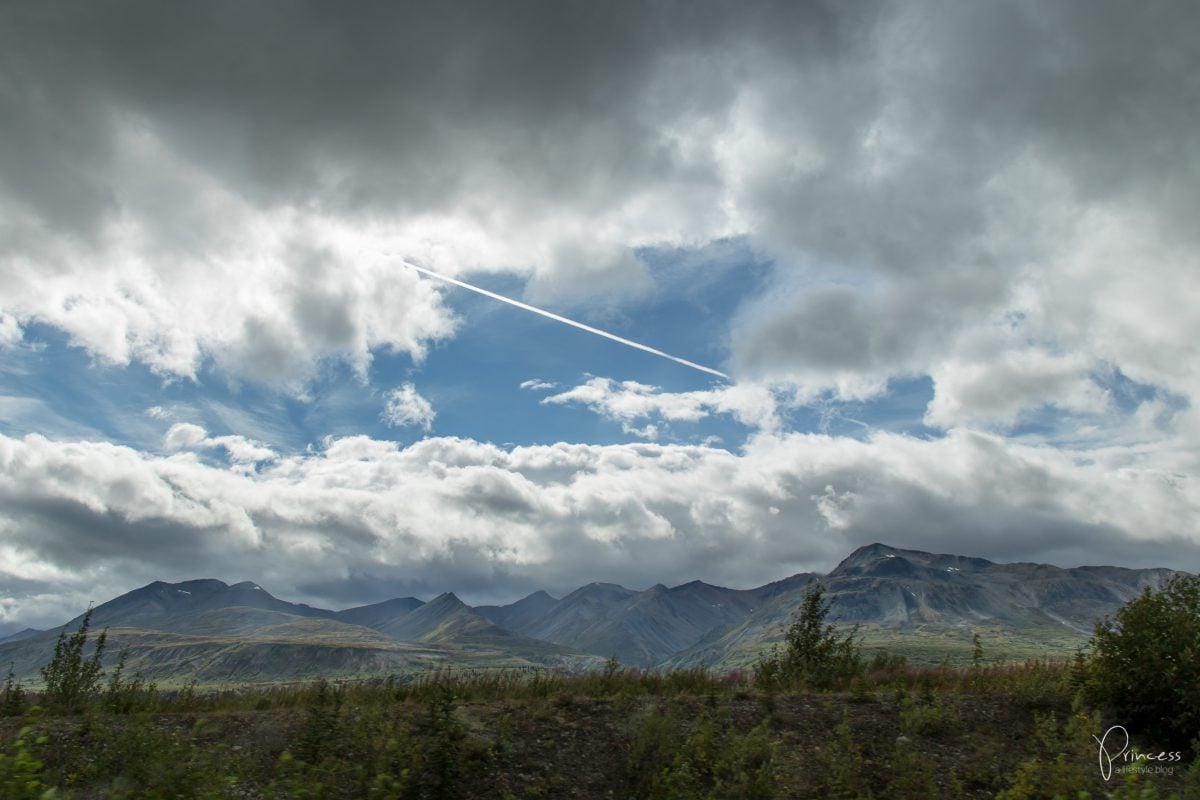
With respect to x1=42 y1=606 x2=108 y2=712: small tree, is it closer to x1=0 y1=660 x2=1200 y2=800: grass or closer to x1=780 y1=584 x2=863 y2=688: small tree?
x1=0 y1=660 x2=1200 y2=800: grass

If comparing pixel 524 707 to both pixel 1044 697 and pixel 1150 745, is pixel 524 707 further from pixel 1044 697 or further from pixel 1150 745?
pixel 1150 745

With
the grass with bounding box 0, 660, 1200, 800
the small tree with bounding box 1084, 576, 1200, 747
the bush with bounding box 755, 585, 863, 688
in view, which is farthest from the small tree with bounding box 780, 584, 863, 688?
the small tree with bounding box 1084, 576, 1200, 747

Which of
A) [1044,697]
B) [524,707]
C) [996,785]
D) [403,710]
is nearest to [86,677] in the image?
[403,710]

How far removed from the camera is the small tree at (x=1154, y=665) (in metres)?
15.9

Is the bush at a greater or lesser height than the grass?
greater

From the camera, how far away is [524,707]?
55.8 ft

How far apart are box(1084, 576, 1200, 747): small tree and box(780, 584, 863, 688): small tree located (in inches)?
242

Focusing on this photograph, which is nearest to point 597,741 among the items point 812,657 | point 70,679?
point 812,657

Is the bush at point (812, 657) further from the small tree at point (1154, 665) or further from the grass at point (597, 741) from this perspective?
the small tree at point (1154, 665)

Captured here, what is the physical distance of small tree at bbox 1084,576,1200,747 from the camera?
52.2ft

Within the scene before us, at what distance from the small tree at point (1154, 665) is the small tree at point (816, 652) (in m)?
6.15

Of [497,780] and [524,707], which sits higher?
[524,707]

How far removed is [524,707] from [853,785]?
747 centimetres

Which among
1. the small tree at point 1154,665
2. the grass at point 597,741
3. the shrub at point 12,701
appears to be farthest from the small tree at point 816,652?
the shrub at point 12,701
